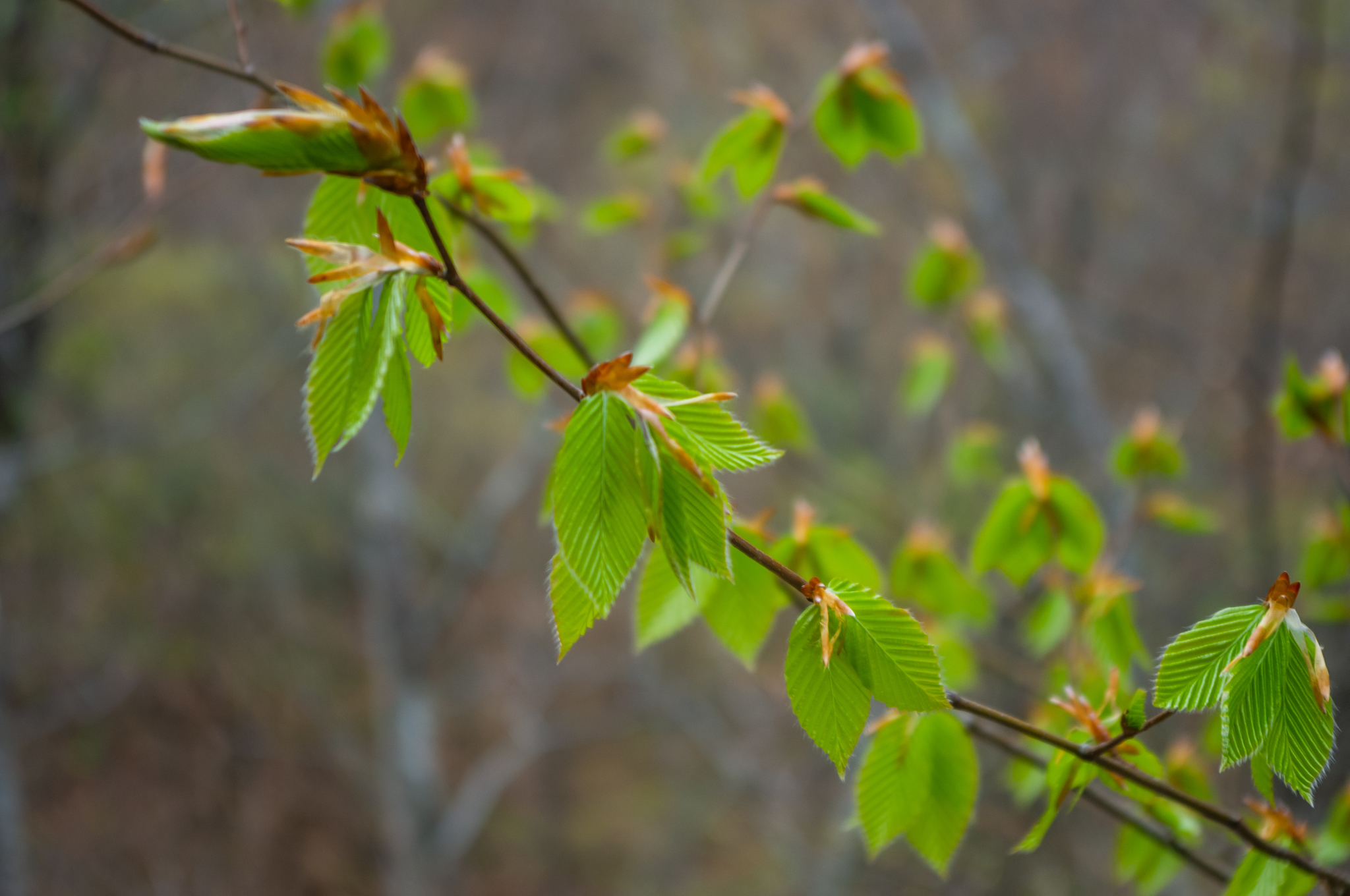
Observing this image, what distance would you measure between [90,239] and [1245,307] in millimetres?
4424

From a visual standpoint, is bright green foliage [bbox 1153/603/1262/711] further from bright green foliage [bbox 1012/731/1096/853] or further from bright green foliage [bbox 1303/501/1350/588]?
bright green foliage [bbox 1303/501/1350/588]

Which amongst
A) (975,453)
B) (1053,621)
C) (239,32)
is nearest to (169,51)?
(239,32)

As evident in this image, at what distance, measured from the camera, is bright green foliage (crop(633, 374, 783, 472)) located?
0.33 metres

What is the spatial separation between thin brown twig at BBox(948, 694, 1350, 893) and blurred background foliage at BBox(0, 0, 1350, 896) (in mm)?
1530

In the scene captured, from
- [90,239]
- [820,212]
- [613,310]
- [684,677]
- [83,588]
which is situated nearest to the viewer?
[820,212]

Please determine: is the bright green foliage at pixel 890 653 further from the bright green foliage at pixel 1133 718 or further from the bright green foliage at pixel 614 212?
the bright green foliage at pixel 614 212

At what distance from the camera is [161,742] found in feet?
14.4

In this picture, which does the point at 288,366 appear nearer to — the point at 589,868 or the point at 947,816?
the point at 589,868

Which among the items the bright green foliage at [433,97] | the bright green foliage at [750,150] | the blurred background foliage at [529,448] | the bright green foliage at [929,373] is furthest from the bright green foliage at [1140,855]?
the blurred background foliage at [529,448]

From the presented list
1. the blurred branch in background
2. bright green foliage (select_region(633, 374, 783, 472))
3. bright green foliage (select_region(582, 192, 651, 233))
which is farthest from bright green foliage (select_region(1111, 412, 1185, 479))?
the blurred branch in background

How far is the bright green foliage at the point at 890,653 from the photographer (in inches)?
13.9

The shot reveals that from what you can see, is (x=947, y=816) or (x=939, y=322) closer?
(x=947, y=816)

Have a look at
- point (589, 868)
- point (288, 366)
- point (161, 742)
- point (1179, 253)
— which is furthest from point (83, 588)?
point (1179, 253)

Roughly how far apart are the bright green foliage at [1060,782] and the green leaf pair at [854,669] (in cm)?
13
